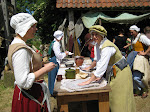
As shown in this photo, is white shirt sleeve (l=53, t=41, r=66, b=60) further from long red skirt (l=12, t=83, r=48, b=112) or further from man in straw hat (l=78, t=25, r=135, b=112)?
long red skirt (l=12, t=83, r=48, b=112)

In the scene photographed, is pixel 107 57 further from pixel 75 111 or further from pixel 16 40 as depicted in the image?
pixel 75 111

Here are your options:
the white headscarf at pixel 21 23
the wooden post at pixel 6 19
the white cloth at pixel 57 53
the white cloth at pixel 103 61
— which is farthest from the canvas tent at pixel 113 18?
the white headscarf at pixel 21 23

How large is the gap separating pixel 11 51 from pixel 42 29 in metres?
8.21

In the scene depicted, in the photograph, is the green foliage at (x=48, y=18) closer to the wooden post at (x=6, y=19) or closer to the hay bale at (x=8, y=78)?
the wooden post at (x=6, y=19)

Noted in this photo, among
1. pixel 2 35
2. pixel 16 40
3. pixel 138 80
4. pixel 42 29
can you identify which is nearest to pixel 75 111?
pixel 138 80

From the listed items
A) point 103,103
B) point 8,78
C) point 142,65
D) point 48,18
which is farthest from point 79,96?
point 48,18

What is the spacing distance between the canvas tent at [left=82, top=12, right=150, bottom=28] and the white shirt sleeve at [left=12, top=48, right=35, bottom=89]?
16.5 feet

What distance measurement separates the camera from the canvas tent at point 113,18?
19.3 ft

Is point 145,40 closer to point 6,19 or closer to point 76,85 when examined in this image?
point 76,85

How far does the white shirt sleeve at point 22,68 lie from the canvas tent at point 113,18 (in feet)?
16.5

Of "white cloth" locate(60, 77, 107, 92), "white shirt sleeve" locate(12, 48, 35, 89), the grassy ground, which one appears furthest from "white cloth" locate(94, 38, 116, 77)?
the grassy ground

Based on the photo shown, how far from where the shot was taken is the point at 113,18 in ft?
19.7

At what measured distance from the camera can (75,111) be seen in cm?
330

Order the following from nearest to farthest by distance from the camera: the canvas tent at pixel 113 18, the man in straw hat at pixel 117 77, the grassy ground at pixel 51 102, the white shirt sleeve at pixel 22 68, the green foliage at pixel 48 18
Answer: the white shirt sleeve at pixel 22 68 < the man in straw hat at pixel 117 77 < the grassy ground at pixel 51 102 < the canvas tent at pixel 113 18 < the green foliage at pixel 48 18
